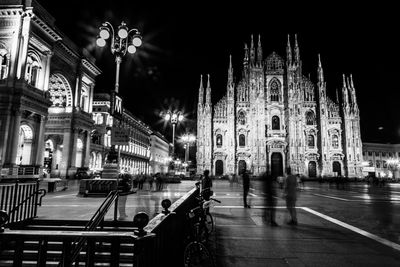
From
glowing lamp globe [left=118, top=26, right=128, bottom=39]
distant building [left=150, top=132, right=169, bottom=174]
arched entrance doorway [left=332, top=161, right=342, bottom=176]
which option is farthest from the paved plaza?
distant building [left=150, top=132, right=169, bottom=174]

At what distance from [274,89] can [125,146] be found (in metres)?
35.3

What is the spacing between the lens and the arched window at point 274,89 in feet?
170

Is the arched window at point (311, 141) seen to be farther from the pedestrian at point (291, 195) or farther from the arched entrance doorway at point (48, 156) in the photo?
the arched entrance doorway at point (48, 156)

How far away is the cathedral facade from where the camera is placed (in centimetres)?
4772

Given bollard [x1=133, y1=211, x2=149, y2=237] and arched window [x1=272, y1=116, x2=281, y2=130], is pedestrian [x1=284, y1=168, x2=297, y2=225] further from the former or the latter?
arched window [x1=272, y1=116, x2=281, y2=130]

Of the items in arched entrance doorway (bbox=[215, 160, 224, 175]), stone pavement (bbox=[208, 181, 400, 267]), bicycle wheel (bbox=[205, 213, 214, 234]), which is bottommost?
stone pavement (bbox=[208, 181, 400, 267])

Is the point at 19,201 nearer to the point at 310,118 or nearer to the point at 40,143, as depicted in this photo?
the point at 40,143

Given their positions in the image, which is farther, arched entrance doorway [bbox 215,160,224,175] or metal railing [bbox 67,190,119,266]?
arched entrance doorway [bbox 215,160,224,175]

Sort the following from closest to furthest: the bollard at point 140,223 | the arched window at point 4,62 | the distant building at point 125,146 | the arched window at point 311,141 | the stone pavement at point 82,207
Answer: the bollard at point 140,223
the stone pavement at point 82,207
the arched window at point 4,62
the distant building at point 125,146
the arched window at point 311,141

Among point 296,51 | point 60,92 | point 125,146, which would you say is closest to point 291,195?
point 60,92

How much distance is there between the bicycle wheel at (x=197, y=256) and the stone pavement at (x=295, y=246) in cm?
27

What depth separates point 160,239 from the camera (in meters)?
2.87

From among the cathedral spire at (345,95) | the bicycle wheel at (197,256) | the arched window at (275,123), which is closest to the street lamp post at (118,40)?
the bicycle wheel at (197,256)

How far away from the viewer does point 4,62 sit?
2427 centimetres
